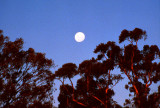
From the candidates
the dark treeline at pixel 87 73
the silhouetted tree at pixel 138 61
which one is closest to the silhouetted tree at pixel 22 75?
the dark treeline at pixel 87 73

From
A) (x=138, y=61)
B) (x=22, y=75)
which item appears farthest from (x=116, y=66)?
(x=22, y=75)

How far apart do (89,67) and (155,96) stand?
11014mm

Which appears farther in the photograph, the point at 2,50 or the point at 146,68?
the point at 146,68

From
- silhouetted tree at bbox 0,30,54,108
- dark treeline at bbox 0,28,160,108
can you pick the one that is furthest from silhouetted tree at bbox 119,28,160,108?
silhouetted tree at bbox 0,30,54,108

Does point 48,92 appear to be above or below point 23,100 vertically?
above

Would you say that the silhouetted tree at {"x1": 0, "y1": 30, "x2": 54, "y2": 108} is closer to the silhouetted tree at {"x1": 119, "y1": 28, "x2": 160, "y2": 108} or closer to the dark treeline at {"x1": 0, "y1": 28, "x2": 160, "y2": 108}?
the dark treeline at {"x1": 0, "y1": 28, "x2": 160, "y2": 108}

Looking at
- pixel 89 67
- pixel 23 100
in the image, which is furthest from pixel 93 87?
pixel 23 100

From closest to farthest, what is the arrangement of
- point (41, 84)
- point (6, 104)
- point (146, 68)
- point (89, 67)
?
point (6, 104) → point (41, 84) → point (146, 68) → point (89, 67)

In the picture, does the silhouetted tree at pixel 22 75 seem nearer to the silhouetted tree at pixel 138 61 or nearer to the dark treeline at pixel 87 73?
the dark treeline at pixel 87 73

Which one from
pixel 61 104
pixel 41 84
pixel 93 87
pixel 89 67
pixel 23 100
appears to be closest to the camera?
pixel 23 100

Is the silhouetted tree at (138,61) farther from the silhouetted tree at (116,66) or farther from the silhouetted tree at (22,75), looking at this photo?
the silhouetted tree at (22,75)

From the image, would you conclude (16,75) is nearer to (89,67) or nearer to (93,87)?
(89,67)

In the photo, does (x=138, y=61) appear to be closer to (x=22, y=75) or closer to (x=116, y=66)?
(x=116, y=66)

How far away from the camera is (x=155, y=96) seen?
2125 cm
